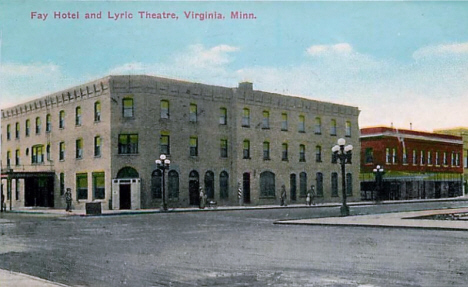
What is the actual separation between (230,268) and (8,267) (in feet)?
13.9

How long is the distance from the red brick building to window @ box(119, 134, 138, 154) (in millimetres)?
20376

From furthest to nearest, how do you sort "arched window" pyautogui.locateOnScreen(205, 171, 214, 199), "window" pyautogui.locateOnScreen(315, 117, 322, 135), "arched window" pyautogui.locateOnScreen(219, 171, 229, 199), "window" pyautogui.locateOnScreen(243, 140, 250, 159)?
"window" pyautogui.locateOnScreen(315, 117, 322, 135)
"window" pyautogui.locateOnScreen(243, 140, 250, 159)
"arched window" pyautogui.locateOnScreen(219, 171, 229, 199)
"arched window" pyautogui.locateOnScreen(205, 171, 214, 199)

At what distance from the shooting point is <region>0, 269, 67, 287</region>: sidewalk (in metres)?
8.59

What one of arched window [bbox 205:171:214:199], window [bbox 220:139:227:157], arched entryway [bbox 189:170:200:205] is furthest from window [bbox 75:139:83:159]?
window [bbox 220:139:227:157]

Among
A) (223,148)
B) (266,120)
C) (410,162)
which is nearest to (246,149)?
(223,148)

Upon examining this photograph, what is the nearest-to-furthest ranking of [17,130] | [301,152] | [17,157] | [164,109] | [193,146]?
[164,109]
[193,146]
[301,152]
[17,130]
[17,157]

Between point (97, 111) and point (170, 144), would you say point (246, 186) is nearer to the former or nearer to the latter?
point (170, 144)

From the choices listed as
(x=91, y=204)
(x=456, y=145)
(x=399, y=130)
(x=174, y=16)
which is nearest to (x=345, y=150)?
(x=91, y=204)

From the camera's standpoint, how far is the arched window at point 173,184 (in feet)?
125

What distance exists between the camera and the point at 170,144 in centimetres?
3838

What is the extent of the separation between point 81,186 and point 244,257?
95.9ft

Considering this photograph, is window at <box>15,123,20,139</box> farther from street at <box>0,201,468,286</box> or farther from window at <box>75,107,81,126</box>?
street at <box>0,201,468,286</box>

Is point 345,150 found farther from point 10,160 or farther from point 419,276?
point 10,160

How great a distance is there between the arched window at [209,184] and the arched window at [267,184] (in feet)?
13.9
